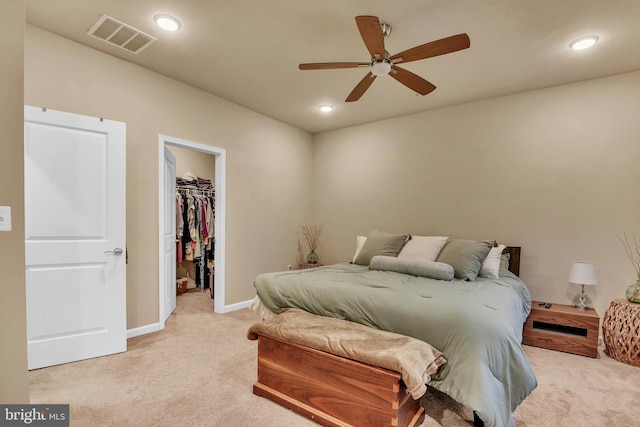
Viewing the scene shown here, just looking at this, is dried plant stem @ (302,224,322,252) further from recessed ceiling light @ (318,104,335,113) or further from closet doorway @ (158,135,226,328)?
recessed ceiling light @ (318,104,335,113)

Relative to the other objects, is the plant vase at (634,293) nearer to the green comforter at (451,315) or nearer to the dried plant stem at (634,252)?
the dried plant stem at (634,252)

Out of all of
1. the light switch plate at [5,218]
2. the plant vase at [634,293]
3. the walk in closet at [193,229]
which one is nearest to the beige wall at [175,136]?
the walk in closet at [193,229]

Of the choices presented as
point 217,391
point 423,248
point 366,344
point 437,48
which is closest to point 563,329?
point 423,248

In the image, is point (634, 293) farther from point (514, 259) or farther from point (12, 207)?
point (12, 207)

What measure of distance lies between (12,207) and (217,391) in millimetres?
1644

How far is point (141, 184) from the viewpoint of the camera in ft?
10.5

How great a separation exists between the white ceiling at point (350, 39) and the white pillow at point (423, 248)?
1.75 metres

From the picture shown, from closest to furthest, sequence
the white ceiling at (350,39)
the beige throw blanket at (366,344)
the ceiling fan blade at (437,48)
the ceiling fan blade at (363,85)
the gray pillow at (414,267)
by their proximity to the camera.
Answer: the beige throw blanket at (366,344) < the ceiling fan blade at (437,48) < the white ceiling at (350,39) < the ceiling fan blade at (363,85) < the gray pillow at (414,267)

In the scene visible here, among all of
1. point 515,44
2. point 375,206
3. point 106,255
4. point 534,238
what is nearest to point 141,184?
point 106,255

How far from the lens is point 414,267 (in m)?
3.04

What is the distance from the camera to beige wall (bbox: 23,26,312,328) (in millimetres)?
2738

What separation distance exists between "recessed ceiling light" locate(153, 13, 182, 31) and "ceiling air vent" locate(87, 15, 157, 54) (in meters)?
0.23

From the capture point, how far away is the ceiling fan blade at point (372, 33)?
1821mm

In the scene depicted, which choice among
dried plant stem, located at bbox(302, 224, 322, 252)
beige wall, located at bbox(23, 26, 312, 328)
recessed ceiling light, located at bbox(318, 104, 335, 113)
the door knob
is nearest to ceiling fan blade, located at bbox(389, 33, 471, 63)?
recessed ceiling light, located at bbox(318, 104, 335, 113)
